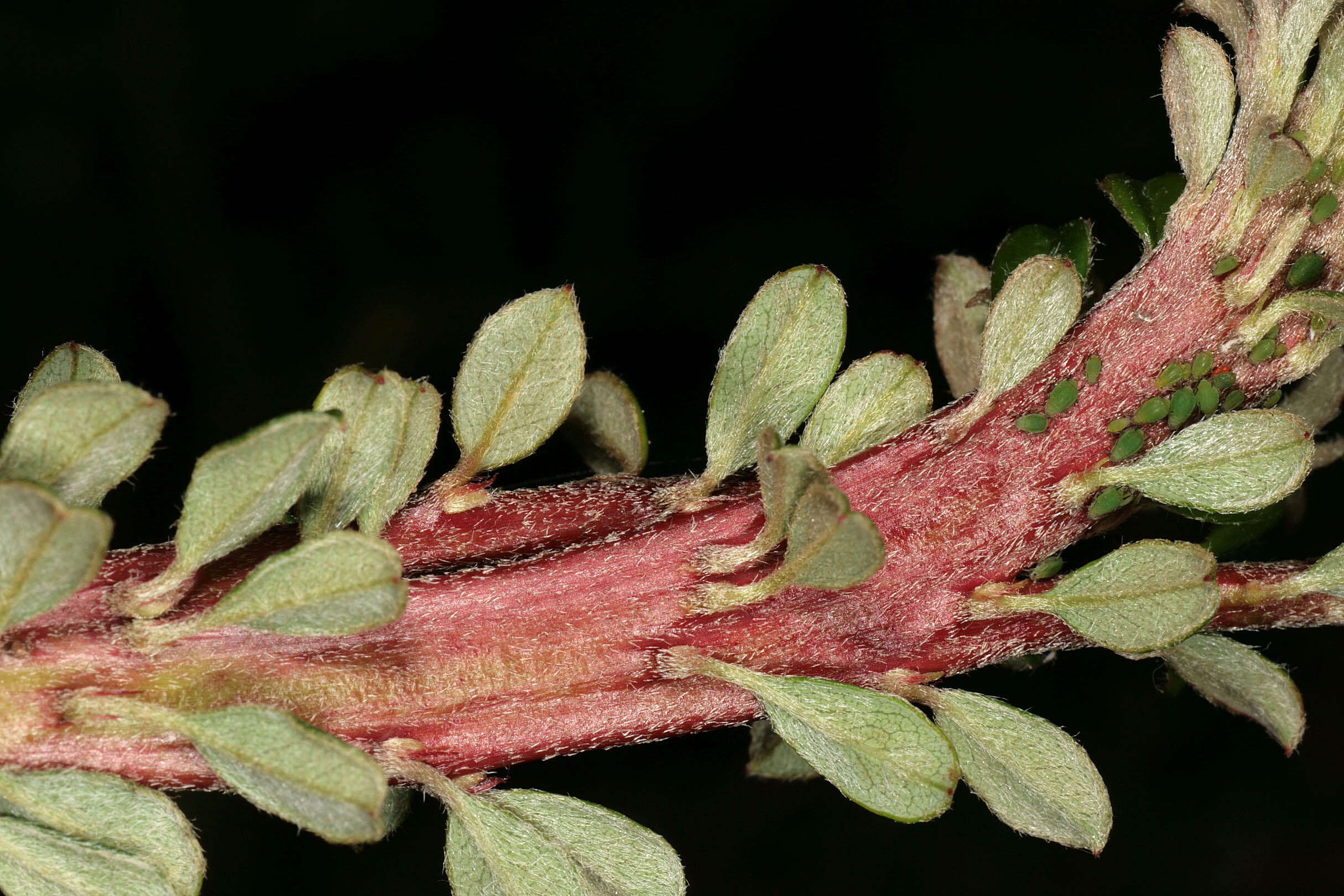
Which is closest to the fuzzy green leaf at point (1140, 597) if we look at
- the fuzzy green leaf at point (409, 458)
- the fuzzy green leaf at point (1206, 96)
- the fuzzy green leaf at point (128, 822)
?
the fuzzy green leaf at point (1206, 96)

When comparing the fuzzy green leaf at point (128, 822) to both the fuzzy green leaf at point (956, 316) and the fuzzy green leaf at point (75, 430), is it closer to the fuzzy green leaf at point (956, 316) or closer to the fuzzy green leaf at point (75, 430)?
the fuzzy green leaf at point (75, 430)

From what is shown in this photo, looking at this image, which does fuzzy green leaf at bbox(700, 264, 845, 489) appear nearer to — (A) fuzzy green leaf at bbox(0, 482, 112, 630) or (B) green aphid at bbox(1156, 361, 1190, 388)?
(B) green aphid at bbox(1156, 361, 1190, 388)

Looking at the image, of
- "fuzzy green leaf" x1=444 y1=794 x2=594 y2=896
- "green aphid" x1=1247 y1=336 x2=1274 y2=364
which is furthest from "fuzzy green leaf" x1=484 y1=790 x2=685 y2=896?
"green aphid" x1=1247 y1=336 x2=1274 y2=364

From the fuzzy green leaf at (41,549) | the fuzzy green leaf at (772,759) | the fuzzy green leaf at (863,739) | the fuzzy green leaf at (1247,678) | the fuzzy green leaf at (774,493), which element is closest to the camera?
the fuzzy green leaf at (41,549)

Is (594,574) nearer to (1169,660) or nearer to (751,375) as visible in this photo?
(751,375)

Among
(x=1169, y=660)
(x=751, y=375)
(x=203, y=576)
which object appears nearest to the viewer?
(x=203, y=576)

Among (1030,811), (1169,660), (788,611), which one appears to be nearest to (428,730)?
(788,611)
